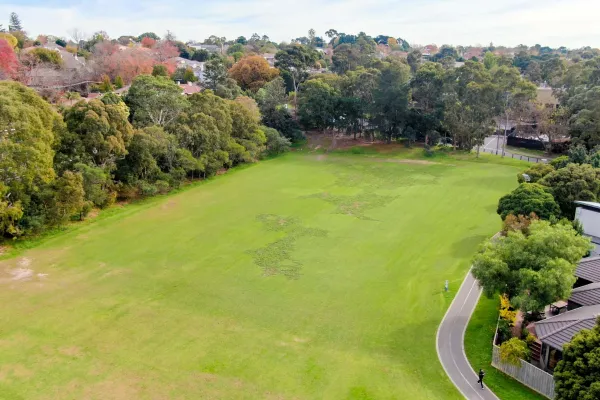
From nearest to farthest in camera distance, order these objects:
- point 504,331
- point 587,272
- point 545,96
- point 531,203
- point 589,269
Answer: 1. point 504,331
2. point 587,272
3. point 589,269
4. point 531,203
5. point 545,96

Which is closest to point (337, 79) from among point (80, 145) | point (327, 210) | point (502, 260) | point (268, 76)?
point (268, 76)

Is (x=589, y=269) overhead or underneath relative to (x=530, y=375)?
overhead

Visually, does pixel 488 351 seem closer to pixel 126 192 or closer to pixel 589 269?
pixel 589 269

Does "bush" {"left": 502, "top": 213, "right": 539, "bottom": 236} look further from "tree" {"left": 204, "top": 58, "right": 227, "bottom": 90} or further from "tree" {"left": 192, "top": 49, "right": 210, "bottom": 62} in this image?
"tree" {"left": 192, "top": 49, "right": 210, "bottom": 62}

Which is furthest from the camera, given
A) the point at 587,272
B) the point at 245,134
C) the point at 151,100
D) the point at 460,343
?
the point at 245,134

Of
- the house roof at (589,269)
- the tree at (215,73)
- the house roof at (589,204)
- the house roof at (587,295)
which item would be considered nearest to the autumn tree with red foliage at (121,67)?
the tree at (215,73)

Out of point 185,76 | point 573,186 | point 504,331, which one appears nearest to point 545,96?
point 573,186

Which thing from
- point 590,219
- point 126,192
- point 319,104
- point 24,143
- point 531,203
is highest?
point 319,104
